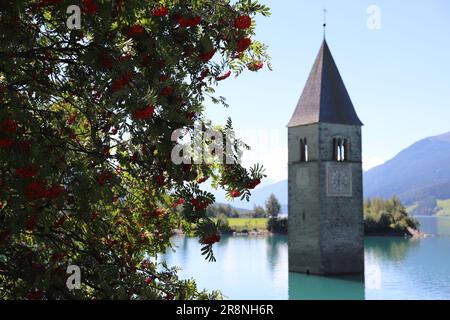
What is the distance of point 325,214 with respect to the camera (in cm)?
4003

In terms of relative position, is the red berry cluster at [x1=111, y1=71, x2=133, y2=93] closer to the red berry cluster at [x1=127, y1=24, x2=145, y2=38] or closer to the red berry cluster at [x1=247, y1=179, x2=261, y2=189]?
the red berry cluster at [x1=127, y1=24, x2=145, y2=38]

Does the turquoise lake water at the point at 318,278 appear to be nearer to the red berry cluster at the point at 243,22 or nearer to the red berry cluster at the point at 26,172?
the red berry cluster at the point at 243,22

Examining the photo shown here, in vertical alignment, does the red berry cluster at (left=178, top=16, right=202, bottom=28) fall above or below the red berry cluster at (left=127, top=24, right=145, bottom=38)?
above

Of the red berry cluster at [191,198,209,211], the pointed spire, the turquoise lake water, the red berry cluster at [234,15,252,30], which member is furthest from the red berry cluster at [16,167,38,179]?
the pointed spire

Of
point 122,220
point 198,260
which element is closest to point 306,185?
point 198,260

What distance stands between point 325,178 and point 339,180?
109 cm

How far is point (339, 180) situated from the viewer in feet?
135

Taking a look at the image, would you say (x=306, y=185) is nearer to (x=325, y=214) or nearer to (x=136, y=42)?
(x=325, y=214)

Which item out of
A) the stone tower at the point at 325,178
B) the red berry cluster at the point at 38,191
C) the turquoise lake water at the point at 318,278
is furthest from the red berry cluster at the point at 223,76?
the stone tower at the point at 325,178

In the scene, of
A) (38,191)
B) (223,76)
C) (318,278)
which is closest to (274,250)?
(318,278)

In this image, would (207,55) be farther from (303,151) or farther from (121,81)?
(303,151)

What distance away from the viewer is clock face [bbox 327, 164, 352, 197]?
40.6 m

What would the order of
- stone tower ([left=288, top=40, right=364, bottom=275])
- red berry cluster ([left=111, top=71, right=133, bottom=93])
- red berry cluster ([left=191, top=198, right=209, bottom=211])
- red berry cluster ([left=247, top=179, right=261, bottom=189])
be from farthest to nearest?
stone tower ([left=288, top=40, right=364, bottom=275])
red berry cluster ([left=247, top=179, right=261, bottom=189])
red berry cluster ([left=191, top=198, right=209, bottom=211])
red berry cluster ([left=111, top=71, right=133, bottom=93])

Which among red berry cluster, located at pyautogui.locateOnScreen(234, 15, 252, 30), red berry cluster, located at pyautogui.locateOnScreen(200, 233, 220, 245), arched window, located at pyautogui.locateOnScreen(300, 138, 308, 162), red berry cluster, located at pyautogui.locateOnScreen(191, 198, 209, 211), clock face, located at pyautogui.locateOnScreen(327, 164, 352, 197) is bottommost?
red berry cluster, located at pyautogui.locateOnScreen(200, 233, 220, 245)
